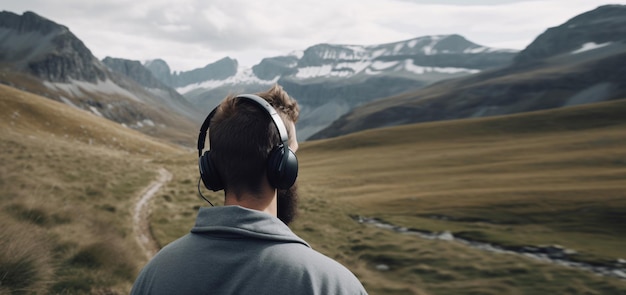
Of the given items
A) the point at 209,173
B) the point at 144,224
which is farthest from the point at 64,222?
the point at 209,173

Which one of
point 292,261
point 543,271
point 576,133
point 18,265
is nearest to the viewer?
point 292,261

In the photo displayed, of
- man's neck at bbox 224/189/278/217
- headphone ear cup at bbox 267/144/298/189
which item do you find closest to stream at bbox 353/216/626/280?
headphone ear cup at bbox 267/144/298/189

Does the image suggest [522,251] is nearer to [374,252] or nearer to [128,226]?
[374,252]

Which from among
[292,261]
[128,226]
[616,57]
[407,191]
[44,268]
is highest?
[616,57]

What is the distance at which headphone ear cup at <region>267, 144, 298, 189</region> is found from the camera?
300 cm

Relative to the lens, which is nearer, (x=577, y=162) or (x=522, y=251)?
(x=522, y=251)

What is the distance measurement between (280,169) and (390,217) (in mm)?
22463

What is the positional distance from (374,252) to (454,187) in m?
19.7

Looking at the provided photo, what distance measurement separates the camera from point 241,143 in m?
2.93

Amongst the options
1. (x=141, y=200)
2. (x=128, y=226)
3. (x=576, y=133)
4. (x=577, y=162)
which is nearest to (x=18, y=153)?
(x=141, y=200)

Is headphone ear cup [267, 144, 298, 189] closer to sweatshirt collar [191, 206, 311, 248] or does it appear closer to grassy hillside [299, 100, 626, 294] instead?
sweatshirt collar [191, 206, 311, 248]

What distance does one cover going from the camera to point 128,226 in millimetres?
15352

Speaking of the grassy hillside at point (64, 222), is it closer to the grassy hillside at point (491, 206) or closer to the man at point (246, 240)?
the man at point (246, 240)

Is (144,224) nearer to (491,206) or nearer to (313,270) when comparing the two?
(313,270)
